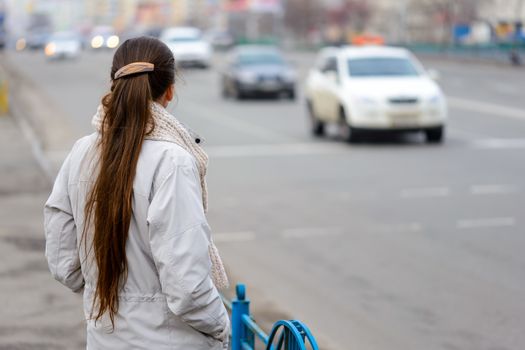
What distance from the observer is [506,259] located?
9062mm

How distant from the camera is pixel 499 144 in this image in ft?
60.4

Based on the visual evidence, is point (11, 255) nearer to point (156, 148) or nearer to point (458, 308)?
point (458, 308)

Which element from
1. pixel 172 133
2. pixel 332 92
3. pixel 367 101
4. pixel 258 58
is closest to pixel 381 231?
pixel 172 133

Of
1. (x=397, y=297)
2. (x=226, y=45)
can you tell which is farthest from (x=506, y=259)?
(x=226, y=45)

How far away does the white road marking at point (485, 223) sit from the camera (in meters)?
10.7

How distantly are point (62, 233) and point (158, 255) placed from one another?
0.43 meters

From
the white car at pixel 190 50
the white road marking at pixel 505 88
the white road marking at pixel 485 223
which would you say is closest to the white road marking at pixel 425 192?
the white road marking at pixel 485 223

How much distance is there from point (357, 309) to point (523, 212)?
15.0 feet

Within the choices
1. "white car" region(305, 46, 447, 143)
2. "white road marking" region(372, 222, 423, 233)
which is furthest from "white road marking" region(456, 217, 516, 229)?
"white car" region(305, 46, 447, 143)

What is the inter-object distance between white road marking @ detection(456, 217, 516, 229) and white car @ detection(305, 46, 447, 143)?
7.86m

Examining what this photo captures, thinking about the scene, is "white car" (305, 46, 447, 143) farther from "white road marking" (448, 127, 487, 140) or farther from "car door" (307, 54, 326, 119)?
"white road marking" (448, 127, 487, 140)

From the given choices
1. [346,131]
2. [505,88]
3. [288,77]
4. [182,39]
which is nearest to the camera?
[346,131]

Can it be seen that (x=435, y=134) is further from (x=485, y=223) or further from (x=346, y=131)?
(x=485, y=223)

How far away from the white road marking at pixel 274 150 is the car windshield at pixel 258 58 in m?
13.8
